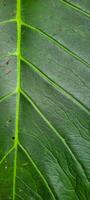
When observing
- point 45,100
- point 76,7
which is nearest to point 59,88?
point 45,100

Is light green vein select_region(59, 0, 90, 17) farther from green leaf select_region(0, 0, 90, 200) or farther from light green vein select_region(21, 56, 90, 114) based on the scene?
light green vein select_region(21, 56, 90, 114)

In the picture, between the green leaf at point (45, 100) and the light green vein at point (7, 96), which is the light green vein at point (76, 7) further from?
the light green vein at point (7, 96)

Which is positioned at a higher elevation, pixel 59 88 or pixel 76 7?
pixel 76 7

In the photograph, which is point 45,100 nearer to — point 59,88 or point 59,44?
point 59,88

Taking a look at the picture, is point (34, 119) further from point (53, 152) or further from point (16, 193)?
point (16, 193)

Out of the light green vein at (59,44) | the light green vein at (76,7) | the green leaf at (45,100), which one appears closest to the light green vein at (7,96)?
the green leaf at (45,100)

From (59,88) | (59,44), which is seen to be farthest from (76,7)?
(59,88)

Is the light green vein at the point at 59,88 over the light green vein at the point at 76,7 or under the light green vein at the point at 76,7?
under

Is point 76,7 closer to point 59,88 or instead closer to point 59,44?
point 59,44
